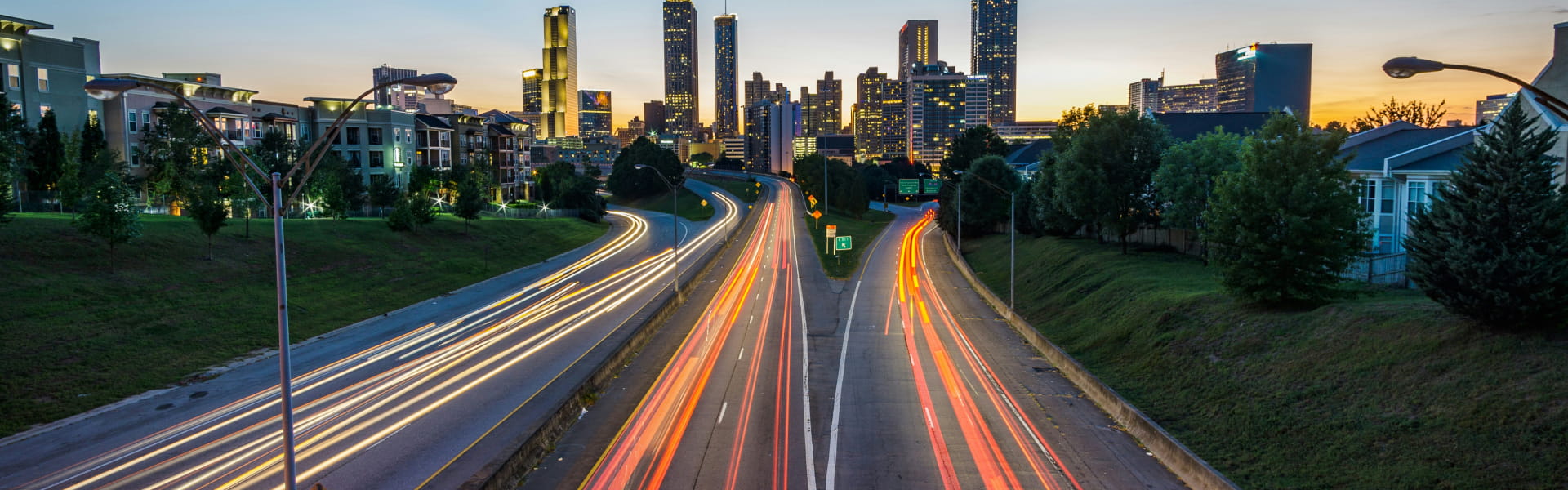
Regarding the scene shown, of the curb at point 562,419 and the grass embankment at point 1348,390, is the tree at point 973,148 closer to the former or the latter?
the curb at point 562,419

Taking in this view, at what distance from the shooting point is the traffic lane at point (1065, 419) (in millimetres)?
19797

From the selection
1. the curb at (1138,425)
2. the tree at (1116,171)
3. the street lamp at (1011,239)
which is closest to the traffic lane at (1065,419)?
the curb at (1138,425)

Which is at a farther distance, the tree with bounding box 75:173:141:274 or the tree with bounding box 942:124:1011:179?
the tree with bounding box 942:124:1011:179

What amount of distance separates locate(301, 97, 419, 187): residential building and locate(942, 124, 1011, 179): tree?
73683mm

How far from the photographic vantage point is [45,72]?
58062 millimetres

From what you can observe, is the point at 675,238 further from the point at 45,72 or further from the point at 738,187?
the point at 738,187

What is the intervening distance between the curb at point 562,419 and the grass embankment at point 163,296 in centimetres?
1426

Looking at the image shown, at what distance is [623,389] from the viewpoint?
28.8 m

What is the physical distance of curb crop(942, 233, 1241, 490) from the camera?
60.7ft

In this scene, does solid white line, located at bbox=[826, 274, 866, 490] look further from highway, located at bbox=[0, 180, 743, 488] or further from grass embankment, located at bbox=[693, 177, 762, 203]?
grass embankment, located at bbox=[693, 177, 762, 203]

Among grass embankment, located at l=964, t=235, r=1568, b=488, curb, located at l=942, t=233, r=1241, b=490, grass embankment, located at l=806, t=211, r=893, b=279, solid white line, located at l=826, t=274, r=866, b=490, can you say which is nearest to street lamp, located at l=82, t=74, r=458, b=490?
solid white line, located at l=826, t=274, r=866, b=490

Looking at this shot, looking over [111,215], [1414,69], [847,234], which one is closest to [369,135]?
[847,234]

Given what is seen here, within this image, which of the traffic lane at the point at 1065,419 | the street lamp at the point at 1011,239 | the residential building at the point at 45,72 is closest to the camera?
the traffic lane at the point at 1065,419

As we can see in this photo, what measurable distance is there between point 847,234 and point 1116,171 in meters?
39.3
